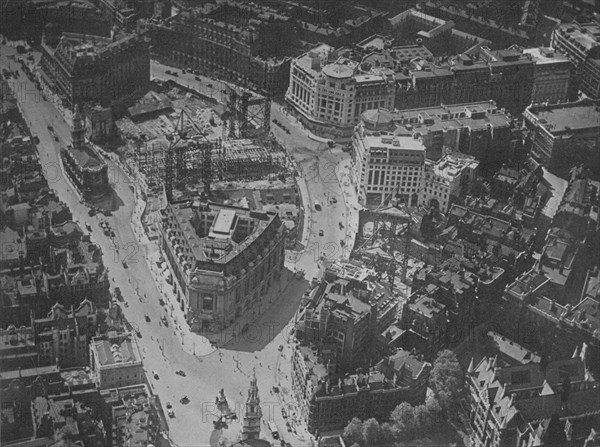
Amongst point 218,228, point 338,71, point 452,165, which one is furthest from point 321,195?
point 218,228

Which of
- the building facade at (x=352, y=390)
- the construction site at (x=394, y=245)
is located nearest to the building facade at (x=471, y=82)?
the construction site at (x=394, y=245)

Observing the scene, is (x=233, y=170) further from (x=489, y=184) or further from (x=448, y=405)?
(x=448, y=405)

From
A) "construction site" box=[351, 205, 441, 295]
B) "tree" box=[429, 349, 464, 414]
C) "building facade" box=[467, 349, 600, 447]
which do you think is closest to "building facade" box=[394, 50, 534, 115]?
"construction site" box=[351, 205, 441, 295]

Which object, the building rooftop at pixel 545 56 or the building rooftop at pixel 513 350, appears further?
the building rooftop at pixel 545 56

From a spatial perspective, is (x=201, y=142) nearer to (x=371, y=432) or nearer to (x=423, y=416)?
(x=423, y=416)

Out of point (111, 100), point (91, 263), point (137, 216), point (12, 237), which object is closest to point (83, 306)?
point (91, 263)

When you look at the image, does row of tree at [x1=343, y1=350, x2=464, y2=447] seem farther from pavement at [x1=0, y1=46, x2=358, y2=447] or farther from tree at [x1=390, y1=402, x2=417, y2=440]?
pavement at [x1=0, y1=46, x2=358, y2=447]

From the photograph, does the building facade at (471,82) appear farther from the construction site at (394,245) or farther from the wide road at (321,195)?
the construction site at (394,245)
